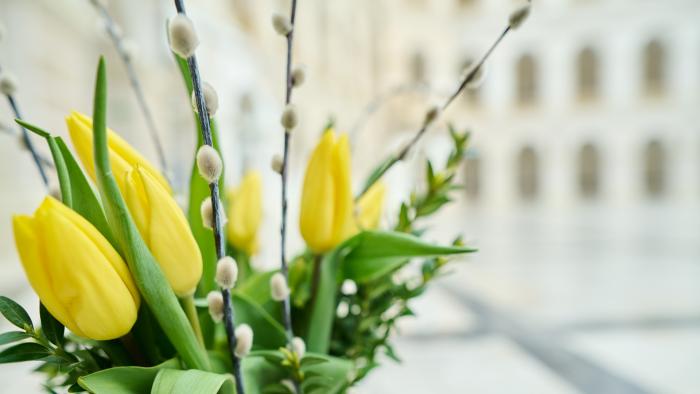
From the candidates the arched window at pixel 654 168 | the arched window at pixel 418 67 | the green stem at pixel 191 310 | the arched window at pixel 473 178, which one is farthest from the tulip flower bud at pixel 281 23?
the arched window at pixel 654 168

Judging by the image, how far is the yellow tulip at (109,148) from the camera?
0.57ft

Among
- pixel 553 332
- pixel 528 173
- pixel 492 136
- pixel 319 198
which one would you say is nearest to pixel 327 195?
pixel 319 198

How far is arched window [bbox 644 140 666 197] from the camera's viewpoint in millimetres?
10656

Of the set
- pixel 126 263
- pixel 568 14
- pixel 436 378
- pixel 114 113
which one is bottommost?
pixel 436 378

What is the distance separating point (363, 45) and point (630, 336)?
30.9ft

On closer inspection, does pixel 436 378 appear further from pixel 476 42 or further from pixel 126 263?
pixel 476 42

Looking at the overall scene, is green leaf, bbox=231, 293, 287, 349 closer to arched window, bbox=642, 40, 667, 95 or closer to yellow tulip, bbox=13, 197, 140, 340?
yellow tulip, bbox=13, 197, 140, 340

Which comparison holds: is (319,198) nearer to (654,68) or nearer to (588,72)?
(588,72)

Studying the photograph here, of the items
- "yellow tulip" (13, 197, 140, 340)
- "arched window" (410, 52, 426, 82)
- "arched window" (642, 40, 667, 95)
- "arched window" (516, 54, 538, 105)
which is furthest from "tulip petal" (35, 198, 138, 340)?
"arched window" (642, 40, 667, 95)

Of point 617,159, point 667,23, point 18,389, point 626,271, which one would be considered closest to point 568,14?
point 667,23

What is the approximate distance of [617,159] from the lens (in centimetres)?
1066

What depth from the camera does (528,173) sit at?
11.3 metres

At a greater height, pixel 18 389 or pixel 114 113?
pixel 114 113

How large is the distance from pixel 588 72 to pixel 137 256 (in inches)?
487
